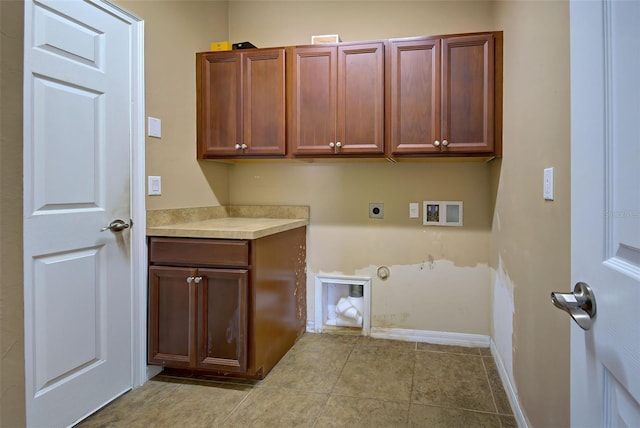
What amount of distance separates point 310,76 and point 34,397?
7.39 feet

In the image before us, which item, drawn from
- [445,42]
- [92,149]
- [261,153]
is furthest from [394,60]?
[92,149]

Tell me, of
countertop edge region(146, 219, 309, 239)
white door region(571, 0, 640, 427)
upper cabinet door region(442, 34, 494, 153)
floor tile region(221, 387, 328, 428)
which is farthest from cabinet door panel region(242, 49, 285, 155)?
white door region(571, 0, 640, 427)

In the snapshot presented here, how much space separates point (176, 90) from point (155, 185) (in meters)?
0.66

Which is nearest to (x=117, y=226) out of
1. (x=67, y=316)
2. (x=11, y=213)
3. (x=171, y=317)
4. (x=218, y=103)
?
(x=67, y=316)

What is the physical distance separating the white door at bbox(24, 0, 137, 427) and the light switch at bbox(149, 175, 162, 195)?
6.5 inches

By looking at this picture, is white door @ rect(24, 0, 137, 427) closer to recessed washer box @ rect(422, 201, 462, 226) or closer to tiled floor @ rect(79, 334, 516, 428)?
tiled floor @ rect(79, 334, 516, 428)

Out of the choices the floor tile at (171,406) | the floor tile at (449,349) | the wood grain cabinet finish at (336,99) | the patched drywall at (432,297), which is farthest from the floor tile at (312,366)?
the wood grain cabinet finish at (336,99)

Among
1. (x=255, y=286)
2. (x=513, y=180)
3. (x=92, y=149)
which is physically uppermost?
(x=92, y=149)

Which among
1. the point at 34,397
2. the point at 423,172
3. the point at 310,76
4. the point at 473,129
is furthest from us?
the point at 423,172

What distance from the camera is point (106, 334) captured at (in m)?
1.91

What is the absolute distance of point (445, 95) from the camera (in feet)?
7.61

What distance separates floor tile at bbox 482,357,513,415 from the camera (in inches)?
74.6

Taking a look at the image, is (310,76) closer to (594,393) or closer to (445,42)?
(445,42)

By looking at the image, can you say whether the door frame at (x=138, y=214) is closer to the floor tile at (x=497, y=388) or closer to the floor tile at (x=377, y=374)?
the floor tile at (x=377, y=374)
